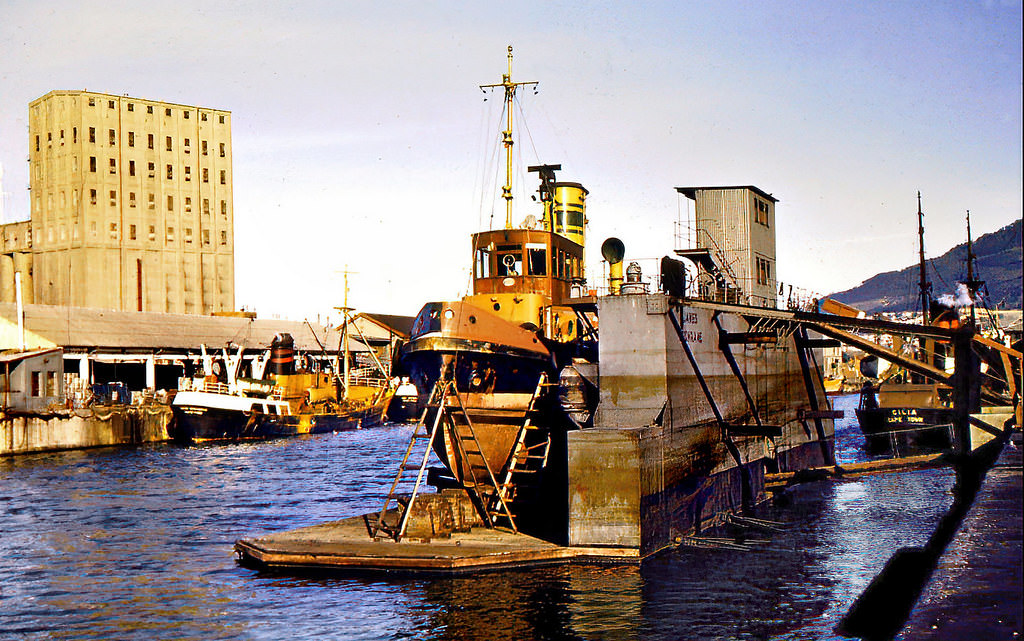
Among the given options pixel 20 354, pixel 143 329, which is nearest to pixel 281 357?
pixel 143 329

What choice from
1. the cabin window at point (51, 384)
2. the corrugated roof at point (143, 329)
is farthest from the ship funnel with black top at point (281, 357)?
the cabin window at point (51, 384)

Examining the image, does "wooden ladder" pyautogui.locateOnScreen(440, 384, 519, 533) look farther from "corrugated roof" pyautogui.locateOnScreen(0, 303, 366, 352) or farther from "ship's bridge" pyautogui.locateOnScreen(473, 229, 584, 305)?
"corrugated roof" pyautogui.locateOnScreen(0, 303, 366, 352)

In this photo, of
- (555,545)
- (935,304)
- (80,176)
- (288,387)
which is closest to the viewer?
(555,545)

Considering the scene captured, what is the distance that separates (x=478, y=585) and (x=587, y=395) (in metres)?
8.03

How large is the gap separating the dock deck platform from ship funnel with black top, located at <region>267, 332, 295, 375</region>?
59009 mm

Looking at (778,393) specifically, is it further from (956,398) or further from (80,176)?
(80,176)

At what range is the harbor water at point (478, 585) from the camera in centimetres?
1865

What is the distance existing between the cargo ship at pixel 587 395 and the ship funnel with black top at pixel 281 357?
50.0m

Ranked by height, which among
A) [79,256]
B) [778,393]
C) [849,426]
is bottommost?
[849,426]

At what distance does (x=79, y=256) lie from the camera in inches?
4326

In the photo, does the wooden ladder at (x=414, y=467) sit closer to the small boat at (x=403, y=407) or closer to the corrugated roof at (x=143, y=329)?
the corrugated roof at (x=143, y=329)

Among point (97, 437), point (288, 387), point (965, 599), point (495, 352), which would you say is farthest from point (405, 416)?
point (965, 599)

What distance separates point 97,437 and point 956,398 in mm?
57029

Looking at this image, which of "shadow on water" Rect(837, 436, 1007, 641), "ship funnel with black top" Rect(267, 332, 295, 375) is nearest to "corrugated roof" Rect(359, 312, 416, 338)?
"shadow on water" Rect(837, 436, 1007, 641)
